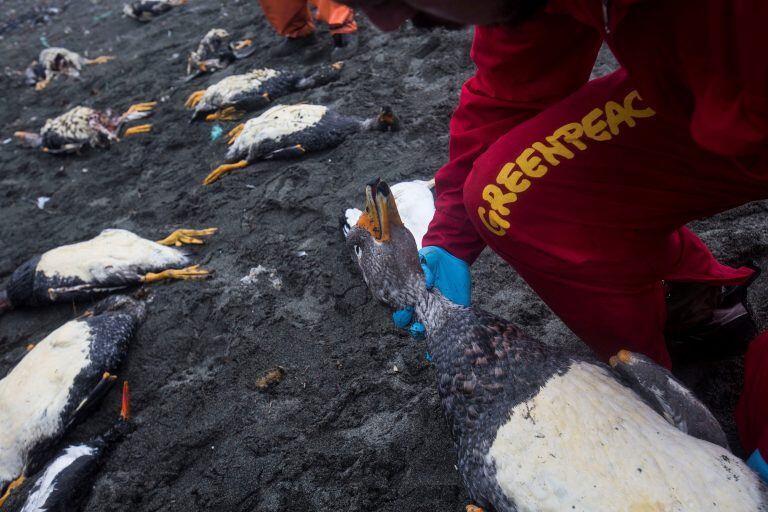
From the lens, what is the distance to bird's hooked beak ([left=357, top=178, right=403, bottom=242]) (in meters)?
1.89

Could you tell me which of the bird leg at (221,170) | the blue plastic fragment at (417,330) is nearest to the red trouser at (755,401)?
the blue plastic fragment at (417,330)

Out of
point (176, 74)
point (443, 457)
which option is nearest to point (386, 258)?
point (443, 457)

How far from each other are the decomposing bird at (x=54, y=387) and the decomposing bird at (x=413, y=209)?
1.13 m

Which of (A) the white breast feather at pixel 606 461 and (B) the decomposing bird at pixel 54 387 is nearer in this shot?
(A) the white breast feather at pixel 606 461

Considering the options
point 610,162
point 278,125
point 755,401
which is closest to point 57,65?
point 278,125

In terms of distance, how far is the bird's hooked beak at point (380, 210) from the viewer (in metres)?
1.89

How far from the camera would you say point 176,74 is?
5.33 metres

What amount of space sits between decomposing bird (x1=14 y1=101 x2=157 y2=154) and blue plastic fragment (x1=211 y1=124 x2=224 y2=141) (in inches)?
25.8

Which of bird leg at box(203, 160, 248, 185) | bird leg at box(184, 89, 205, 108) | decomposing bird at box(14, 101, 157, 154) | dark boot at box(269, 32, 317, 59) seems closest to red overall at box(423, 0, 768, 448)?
bird leg at box(203, 160, 248, 185)

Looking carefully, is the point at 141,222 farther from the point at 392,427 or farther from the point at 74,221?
the point at 392,427

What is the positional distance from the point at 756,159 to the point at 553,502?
2.65 ft

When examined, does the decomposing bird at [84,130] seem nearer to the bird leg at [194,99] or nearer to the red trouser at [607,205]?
the bird leg at [194,99]

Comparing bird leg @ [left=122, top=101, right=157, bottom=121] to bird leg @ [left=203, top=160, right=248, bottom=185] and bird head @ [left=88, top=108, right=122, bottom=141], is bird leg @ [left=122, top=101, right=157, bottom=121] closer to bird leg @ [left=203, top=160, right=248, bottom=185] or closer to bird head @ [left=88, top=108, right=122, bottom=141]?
bird head @ [left=88, top=108, right=122, bottom=141]

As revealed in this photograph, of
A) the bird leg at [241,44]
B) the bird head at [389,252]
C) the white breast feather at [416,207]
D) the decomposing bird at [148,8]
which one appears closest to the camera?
the bird head at [389,252]
